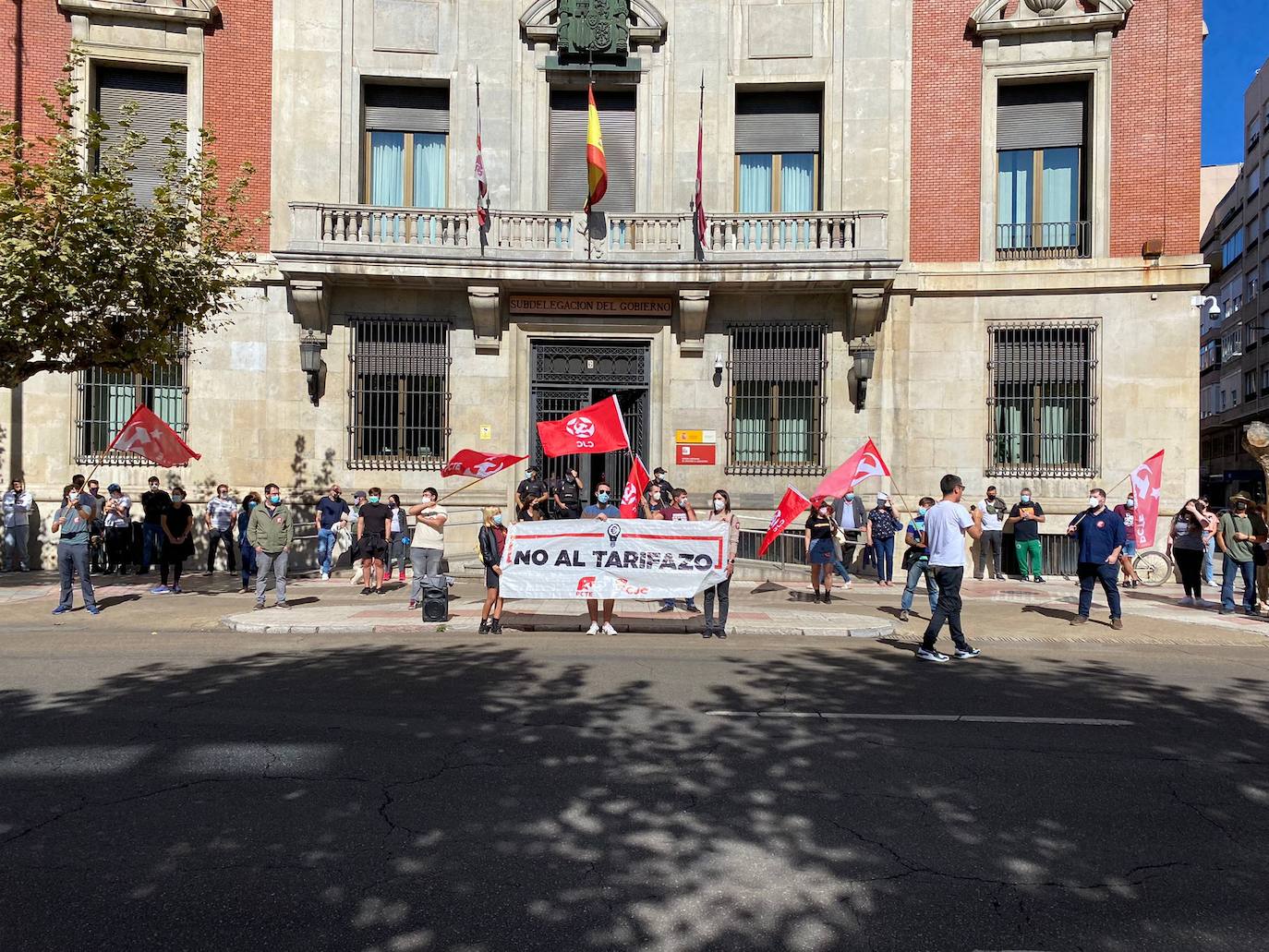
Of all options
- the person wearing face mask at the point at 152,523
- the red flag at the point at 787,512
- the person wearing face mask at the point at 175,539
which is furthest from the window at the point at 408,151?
the red flag at the point at 787,512

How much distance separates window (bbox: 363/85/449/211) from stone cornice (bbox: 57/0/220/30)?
12.3 feet

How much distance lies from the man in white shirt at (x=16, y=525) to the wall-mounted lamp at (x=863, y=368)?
16.8 meters

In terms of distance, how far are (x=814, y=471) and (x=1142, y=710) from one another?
437 inches

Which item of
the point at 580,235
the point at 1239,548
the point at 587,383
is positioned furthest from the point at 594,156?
the point at 1239,548

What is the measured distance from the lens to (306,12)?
17.6m

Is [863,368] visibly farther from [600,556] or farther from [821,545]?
[600,556]

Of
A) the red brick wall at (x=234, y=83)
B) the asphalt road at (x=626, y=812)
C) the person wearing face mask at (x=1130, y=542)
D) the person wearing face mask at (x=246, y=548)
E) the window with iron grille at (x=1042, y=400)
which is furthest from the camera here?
the window with iron grille at (x=1042, y=400)

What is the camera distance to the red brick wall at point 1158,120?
17422 mm

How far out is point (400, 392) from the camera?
59.2 ft

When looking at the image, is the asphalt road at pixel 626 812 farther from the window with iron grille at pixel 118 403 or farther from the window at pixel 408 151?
the window at pixel 408 151

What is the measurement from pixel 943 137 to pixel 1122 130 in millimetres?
3575

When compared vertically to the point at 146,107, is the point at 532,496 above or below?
below

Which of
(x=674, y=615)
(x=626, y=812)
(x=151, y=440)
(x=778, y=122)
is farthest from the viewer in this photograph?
(x=778, y=122)

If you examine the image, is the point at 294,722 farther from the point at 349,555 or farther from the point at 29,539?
the point at 29,539
